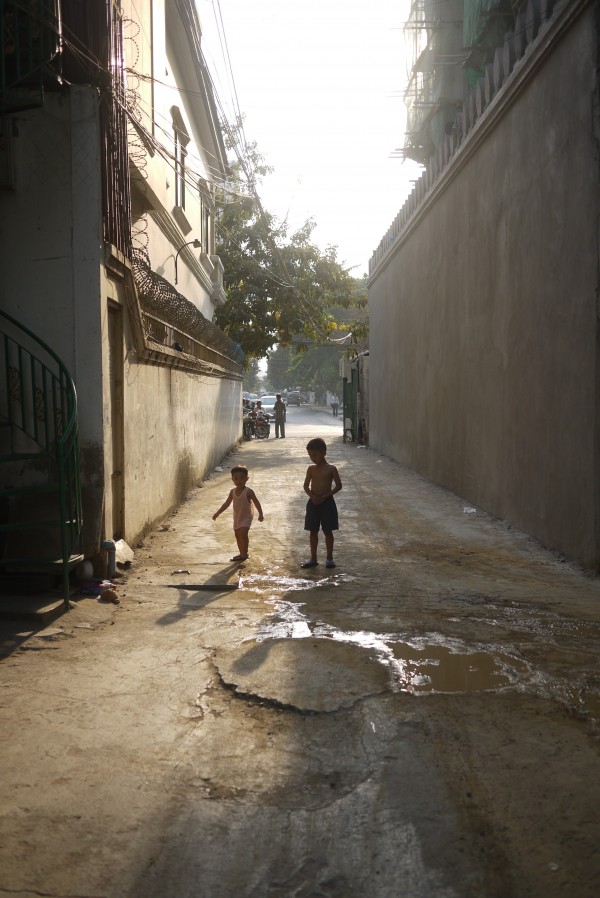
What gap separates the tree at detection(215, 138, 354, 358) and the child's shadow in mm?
21248

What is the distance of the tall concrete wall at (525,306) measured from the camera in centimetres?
716

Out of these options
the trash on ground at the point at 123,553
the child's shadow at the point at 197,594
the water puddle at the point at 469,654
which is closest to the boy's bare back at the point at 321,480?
the child's shadow at the point at 197,594

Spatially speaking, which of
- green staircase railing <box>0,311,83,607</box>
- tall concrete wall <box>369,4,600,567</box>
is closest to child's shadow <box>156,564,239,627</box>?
green staircase railing <box>0,311,83,607</box>

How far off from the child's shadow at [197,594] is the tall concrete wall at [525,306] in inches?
130

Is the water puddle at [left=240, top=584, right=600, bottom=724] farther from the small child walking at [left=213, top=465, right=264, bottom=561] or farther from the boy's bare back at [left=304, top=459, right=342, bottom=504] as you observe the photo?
the boy's bare back at [left=304, top=459, right=342, bottom=504]

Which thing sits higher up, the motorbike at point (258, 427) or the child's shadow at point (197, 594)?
the motorbike at point (258, 427)

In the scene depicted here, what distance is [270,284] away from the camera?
1091 inches

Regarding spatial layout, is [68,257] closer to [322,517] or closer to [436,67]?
[322,517]

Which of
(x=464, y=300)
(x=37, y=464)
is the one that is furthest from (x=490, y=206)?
(x=37, y=464)

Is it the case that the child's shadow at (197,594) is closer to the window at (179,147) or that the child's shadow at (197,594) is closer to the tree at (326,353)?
the window at (179,147)

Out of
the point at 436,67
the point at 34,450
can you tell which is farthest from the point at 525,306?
the point at 436,67

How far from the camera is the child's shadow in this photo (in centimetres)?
574

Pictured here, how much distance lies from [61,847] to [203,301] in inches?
682

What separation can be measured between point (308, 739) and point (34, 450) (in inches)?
158
